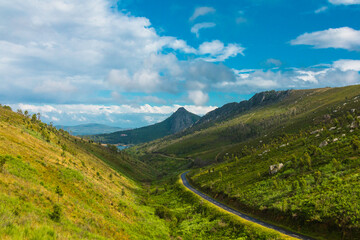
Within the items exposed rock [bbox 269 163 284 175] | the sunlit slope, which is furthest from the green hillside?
exposed rock [bbox 269 163 284 175]

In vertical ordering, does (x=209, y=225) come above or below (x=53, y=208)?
below

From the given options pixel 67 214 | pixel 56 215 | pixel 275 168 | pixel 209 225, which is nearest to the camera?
pixel 56 215

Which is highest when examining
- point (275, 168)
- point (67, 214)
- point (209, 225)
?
point (67, 214)

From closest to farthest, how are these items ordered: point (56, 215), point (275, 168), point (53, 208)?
point (56, 215)
point (53, 208)
point (275, 168)

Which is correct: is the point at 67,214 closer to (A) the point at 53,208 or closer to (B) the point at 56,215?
→ (A) the point at 53,208

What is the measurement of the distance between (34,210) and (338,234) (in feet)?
161

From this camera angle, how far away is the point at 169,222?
5712cm

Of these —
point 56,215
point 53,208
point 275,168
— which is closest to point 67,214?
point 53,208

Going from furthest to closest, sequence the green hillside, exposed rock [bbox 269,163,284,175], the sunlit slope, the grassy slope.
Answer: exposed rock [bbox 269,163,284,175]
the grassy slope
the green hillside
the sunlit slope

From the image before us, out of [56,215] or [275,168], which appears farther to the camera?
[275,168]

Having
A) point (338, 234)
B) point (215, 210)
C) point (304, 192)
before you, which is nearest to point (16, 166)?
point (215, 210)

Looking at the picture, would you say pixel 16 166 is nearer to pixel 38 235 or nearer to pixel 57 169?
pixel 57 169

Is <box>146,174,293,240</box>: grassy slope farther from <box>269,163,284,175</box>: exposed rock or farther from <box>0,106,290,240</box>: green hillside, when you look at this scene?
<box>269,163,284,175</box>: exposed rock

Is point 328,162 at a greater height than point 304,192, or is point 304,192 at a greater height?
point 328,162
